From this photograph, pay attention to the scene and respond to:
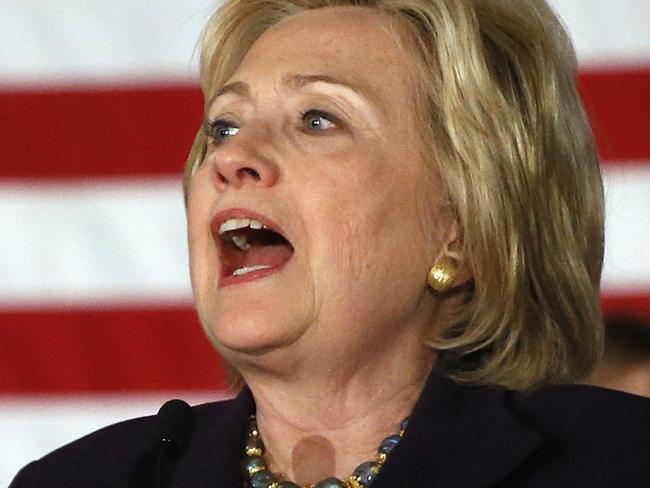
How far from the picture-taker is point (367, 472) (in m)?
1.44

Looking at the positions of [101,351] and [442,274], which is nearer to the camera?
[442,274]

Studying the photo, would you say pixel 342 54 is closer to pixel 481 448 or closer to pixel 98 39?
pixel 481 448

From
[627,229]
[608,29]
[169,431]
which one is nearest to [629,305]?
[627,229]

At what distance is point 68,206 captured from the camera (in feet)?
8.00

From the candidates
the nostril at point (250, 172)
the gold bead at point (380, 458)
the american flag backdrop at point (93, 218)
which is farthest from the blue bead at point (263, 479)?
the american flag backdrop at point (93, 218)

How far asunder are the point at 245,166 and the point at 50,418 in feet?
3.89

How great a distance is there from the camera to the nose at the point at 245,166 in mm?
1409

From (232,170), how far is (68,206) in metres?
1.08

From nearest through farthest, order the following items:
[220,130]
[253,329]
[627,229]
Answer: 1. [253,329]
2. [220,130]
3. [627,229]

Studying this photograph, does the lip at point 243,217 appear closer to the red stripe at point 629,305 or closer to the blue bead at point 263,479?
the blue bead at point 263,479

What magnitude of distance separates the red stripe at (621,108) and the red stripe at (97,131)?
2.25 ft

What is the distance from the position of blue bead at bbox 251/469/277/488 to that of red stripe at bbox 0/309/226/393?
922 millimetres

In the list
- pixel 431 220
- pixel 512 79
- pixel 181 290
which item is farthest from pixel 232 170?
pixel 181 290

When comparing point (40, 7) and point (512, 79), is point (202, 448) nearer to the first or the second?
point (512, 79)
